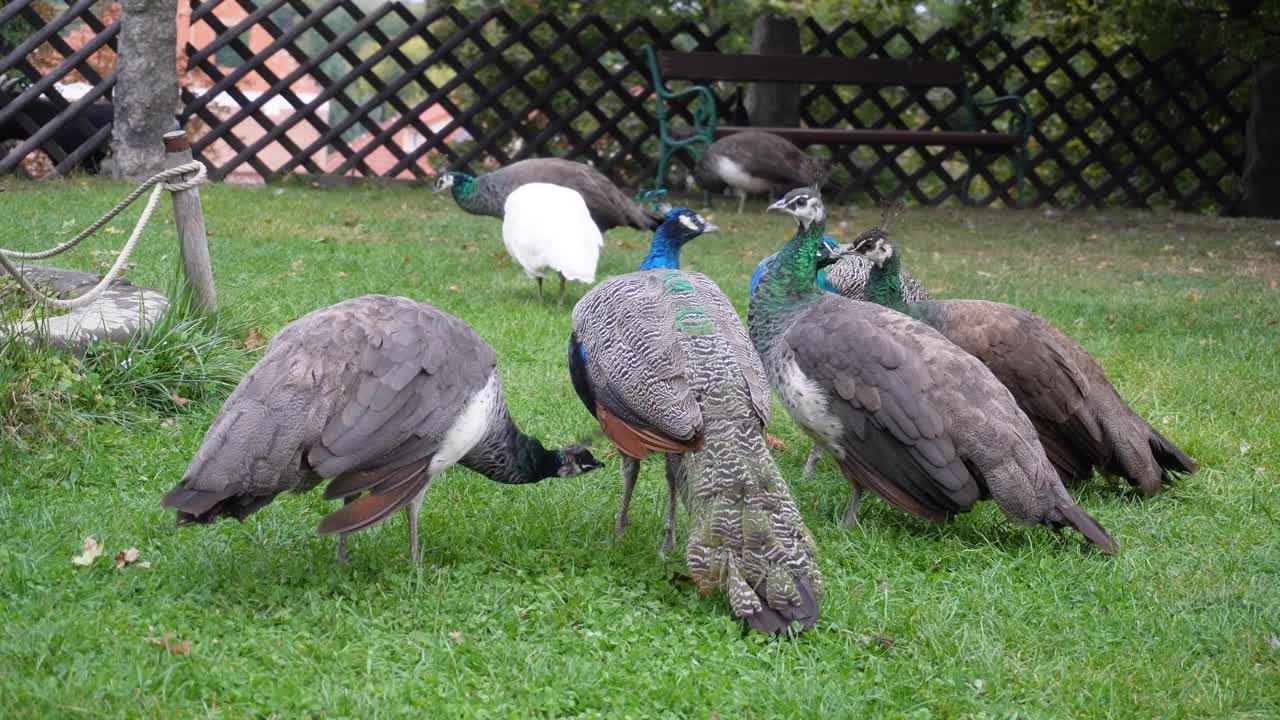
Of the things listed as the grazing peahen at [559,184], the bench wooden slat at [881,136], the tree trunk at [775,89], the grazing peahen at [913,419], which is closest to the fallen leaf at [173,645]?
the grazing peahen at [913,419]

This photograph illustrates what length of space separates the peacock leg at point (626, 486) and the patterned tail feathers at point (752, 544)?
21.0 inches

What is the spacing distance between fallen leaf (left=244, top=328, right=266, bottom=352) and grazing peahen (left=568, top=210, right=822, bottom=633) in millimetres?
1937

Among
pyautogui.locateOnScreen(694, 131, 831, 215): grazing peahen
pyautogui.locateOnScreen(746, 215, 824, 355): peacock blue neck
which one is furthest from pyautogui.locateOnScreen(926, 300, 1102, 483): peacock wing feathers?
pyautogui.locateOnScreen(694, 131, 831, 215): grazing peahen

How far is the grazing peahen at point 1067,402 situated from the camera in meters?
4.40

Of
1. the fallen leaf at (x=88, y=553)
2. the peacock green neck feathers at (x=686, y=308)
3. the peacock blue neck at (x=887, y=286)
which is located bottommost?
the fallen leaf at (x=88, y=553)

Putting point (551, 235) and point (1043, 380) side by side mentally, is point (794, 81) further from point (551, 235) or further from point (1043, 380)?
point (1043, 380)

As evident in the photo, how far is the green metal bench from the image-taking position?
480 inches

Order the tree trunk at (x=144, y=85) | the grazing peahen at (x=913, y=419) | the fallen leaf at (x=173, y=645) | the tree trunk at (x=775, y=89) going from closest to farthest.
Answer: the fallen leaf at (x=173, y=645)
the grazing peahen at (x=913, y=419)
the tree trunk at (x=144, y=85)
the tree trunk at (x=775, y=89)

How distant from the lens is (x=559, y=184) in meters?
8.04

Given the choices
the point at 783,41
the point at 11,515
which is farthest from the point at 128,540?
the point at 783,41

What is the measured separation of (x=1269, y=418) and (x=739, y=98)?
8532mm

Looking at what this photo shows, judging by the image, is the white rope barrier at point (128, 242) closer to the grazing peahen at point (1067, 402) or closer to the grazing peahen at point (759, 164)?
the grazing peahen at point (1067, 402)

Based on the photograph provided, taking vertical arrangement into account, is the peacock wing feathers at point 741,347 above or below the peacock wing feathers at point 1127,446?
above

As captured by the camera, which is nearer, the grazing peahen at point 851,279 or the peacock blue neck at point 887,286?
the peacock blue neck at point 887,286
